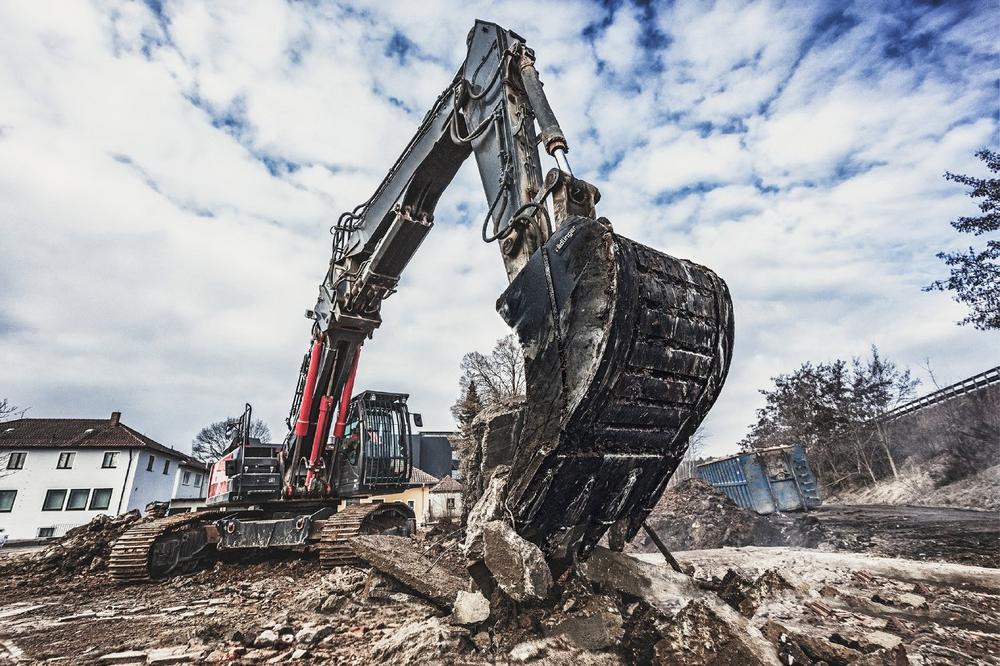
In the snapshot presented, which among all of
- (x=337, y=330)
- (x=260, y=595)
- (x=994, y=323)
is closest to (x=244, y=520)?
(x=260, y=595)

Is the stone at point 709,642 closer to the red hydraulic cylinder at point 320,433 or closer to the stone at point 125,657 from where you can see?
the stone at point 125,657

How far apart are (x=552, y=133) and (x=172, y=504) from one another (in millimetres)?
8718

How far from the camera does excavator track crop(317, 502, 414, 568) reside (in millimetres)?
5258

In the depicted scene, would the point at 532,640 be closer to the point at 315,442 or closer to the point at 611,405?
the point at 611,405

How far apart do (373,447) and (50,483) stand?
29.9m

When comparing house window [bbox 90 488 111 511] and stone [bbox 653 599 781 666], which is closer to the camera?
stone [bbox 653 599 781 666]

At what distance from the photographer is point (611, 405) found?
2008 millimetres

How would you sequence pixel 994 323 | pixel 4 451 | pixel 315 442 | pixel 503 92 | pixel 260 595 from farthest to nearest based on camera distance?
pixel 4 451 → pixel 994 323 → pixel 315 442 → pixel 260 595 → pixel 503 92

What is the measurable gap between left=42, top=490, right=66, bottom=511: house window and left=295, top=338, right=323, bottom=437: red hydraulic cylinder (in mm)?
29009

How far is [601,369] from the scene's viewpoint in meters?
1.92

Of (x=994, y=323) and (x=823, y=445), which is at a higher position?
(x=994, y=323)

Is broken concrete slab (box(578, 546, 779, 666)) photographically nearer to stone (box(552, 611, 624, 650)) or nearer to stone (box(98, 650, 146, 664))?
stone (box(552, 611, 624, 650))

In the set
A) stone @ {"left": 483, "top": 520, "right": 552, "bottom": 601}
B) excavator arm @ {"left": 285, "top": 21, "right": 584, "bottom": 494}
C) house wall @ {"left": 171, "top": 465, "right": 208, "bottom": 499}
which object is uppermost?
excavator arm @ {"left": 285, "top": 21, "right": 584, "bottom": 494}

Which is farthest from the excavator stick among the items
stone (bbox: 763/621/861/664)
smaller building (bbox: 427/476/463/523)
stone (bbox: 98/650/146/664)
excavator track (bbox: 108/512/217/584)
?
smaller building (bbox: 427/476/463/523)
